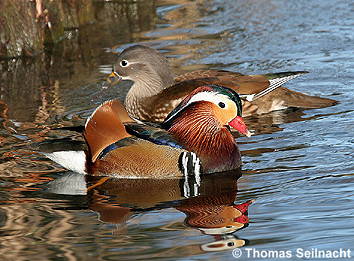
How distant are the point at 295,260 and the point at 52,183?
2452mm

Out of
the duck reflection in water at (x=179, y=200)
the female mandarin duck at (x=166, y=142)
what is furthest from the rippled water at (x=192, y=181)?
the female mandarin duck at (x=166, y=142)

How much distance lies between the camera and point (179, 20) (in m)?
13.7

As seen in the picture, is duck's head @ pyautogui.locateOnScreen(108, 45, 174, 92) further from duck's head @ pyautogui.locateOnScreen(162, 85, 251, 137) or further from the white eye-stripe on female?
duck's head @ pyautogui.locateOnScreen(162, 85, 251, 137)

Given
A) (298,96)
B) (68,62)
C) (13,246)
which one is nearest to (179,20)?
(68,62)

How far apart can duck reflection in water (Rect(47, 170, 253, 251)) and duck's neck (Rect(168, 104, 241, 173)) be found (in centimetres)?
9

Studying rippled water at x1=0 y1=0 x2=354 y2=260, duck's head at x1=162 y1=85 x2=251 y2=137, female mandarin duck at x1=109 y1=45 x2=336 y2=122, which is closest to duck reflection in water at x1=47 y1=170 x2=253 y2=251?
rippled water at x1=0 y1=0 x2=354 y2=260

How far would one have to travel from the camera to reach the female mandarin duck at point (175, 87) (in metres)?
8.79

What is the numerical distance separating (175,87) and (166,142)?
2059 mm

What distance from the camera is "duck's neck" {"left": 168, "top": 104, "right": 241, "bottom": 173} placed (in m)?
6.94

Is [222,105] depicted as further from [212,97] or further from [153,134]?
[153,134]

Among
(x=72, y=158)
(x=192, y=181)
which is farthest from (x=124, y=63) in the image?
(x=192, y=181)

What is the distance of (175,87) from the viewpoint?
8883mm

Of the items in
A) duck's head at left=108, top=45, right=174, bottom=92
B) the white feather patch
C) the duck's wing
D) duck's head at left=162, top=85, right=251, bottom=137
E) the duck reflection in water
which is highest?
duck's head at left=108, top=45, right=174, bottom=92

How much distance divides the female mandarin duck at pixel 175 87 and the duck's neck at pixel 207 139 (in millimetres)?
1524
